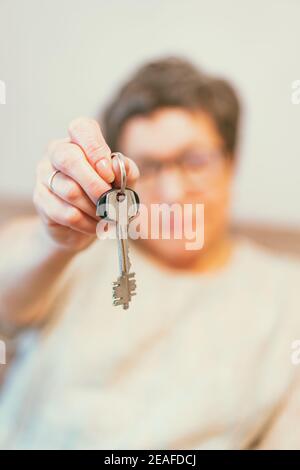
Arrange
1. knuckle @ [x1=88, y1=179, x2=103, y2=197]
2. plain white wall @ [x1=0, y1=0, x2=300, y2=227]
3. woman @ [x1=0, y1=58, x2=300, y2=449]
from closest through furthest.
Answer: knuckle @ [x1=88, y1=179, x2=103, y2=197]
woman @ [x1=0, y1=58, x2=300, y2=449]
plain white wall @ [x1=0, y1=0, x2=300, y2=227]

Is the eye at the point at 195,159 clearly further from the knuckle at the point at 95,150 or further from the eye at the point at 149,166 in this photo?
the knuckle at the point at 95,150

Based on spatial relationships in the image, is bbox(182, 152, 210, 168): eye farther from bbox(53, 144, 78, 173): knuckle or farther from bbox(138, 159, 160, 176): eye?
bbox(53, 144, 78, 173): knuckle

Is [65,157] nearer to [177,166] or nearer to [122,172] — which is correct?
[122,172]

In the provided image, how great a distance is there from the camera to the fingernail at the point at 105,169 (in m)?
0.36

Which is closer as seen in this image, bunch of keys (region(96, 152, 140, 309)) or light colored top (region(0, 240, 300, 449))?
bunch of keys (region(96, 152, 140, 309))

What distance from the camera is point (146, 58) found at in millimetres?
763

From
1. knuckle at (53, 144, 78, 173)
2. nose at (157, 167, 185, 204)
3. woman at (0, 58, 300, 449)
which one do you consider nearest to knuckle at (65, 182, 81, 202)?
Result: knuckle at (53, 144, 78, 173)

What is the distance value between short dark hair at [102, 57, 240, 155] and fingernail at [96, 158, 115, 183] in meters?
0.26

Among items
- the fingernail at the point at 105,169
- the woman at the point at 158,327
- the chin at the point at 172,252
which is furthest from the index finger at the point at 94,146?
the chin at the point at 172,252

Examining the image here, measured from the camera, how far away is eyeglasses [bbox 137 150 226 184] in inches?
24.1

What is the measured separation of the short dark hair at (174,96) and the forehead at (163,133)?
10 millimetres

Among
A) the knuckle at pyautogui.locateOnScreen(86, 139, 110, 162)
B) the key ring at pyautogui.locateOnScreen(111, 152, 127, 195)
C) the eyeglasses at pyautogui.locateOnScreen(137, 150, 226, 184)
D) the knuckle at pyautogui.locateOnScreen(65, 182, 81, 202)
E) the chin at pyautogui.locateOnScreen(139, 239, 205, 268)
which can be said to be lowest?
the chin at pyautogui.locateOnScreen(139, 239, 205, 268)
